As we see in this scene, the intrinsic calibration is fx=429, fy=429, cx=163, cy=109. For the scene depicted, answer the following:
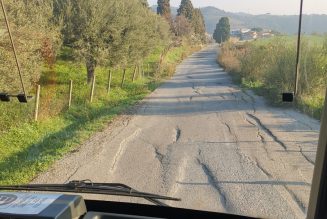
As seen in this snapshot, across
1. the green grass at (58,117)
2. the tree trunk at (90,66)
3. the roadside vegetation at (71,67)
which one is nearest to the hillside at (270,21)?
the roadside vegetation at (71,67)

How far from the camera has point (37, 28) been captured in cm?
1462

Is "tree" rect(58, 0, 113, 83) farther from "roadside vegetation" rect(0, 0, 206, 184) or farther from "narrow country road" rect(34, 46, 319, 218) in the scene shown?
"narrow country road" rect(34, 46, 319, 218)

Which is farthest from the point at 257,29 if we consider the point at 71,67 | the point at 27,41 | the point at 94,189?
the point at 71,67

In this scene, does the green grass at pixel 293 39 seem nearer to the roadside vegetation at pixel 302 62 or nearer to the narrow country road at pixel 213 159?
the roadside vegetation at pixel 302 62

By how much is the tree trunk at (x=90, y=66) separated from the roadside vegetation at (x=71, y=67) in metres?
0.04

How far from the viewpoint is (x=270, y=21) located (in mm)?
2883

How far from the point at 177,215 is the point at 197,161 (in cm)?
444

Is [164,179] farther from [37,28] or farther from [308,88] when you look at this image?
[37,28]

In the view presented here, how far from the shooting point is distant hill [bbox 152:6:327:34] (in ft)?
8.04

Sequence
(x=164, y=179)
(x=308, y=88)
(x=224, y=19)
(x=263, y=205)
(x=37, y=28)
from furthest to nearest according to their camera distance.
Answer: (x=37, y=28), (x=164, y=179), (x=263, y=205), (x=224, y=19), (x=308, y=88)

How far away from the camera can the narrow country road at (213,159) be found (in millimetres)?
4689

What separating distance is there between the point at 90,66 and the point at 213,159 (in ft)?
42.7

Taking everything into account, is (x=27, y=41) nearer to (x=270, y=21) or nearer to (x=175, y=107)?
(x=175, y=107)

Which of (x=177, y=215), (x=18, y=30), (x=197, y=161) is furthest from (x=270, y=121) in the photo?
(x=18, y=30)
